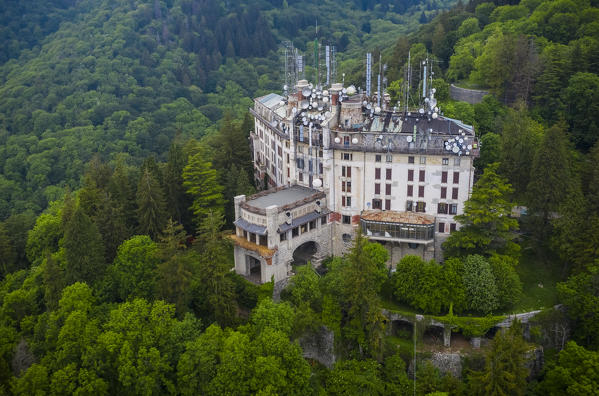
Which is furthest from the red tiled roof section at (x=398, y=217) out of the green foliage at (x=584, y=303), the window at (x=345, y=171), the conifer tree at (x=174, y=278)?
the conifer tree at (x=174, y=278)

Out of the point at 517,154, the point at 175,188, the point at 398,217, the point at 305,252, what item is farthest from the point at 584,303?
the point at 175,188

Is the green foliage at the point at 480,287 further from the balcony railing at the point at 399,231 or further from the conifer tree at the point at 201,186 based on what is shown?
the conifer tree at the point at 201,186

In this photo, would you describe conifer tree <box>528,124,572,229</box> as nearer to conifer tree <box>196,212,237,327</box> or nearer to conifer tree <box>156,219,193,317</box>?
conifer tree <box>196,212,237,327</box>

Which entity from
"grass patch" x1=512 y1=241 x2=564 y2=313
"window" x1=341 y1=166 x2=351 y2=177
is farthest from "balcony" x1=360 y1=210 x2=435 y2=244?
"grass patch" x1=512 y1=241 x2=564 y2=313

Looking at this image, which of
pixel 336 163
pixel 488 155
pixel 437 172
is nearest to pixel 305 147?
pixel 336 163

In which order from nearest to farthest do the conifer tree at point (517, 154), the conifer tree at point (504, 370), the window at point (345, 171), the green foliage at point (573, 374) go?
the green foliage at point (573, 374), the conifer tree at point (504, 370), the window at point (345, 171), the conifer tree at point (517, 154)

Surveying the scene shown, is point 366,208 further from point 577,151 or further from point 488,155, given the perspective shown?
point 577,151

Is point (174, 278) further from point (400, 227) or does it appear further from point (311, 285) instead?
point (400, 227)
